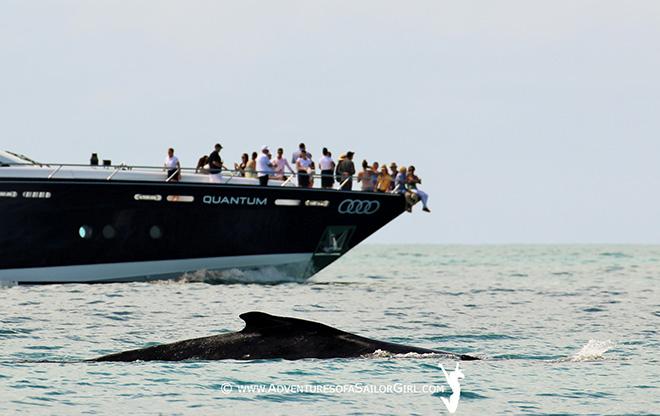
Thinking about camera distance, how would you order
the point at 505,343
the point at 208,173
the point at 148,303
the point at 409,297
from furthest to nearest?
the point at 208,173 → the point at 409,297 → the point at 148,303 → the point at 505,343

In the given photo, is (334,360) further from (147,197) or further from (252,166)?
(252,166)

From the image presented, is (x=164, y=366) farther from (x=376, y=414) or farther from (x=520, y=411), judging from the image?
(x=520, y=411)

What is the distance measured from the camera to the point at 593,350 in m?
18.9

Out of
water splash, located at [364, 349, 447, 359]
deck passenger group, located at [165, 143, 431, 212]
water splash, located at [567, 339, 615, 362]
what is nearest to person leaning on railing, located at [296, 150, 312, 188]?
deck passenger group, located at [165, 143, 431, 212]

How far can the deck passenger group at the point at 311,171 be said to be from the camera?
3650 centimetres

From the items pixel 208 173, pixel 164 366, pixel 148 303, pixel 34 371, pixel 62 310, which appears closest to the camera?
pixel 164 366

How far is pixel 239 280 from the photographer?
37031 mm

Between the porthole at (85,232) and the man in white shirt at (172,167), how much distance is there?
2.54 m

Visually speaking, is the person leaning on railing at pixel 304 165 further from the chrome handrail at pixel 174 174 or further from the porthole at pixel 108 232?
the porthole at pixel 108 232

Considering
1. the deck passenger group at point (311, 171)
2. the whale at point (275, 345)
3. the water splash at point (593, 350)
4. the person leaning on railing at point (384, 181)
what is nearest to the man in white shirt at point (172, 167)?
the deck passenger group at point (311, 171)

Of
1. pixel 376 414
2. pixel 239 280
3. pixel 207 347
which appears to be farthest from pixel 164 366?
pixel 239 280

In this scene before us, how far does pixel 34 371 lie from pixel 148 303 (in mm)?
12994

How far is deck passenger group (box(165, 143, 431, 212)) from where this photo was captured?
36.5 meters

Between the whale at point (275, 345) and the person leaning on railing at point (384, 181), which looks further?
the person leaning on railing at point (384, 181)
